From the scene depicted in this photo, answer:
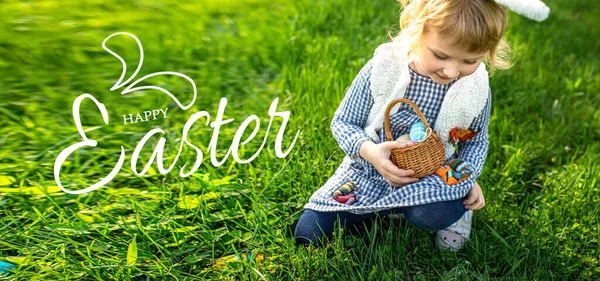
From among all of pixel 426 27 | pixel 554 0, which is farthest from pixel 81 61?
pixel 554 0

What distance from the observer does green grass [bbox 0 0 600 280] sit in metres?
2.15

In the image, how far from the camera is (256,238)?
2229 mm

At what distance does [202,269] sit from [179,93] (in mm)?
1235

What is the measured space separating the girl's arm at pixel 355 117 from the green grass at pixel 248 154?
30 centimetres

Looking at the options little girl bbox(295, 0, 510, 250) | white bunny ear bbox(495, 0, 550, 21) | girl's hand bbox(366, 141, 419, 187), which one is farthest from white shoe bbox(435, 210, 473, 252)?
white bunny ear bbox(495, 0, 550, 21)

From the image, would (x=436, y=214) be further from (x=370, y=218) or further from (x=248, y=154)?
(x=248, y=154)

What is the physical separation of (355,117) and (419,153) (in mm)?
290

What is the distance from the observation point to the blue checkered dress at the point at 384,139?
2115 millimetres

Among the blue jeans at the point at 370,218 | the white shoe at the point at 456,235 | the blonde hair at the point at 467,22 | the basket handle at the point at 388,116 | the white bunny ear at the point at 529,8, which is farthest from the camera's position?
the white shoe at the point at 456,235

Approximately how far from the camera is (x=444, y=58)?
6.44ft

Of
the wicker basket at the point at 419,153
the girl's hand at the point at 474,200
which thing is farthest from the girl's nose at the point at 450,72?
the girl's hand at the point at 474,200

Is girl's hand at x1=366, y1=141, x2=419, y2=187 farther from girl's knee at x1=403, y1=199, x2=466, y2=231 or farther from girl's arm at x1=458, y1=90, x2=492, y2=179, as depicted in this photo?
girl's arm at x1=458, y1=90, x2=492, y2=179

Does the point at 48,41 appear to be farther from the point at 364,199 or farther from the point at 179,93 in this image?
the point at 364,199

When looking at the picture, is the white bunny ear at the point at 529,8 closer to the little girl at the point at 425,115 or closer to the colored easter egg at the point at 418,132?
the little girl at the point at 425,115
